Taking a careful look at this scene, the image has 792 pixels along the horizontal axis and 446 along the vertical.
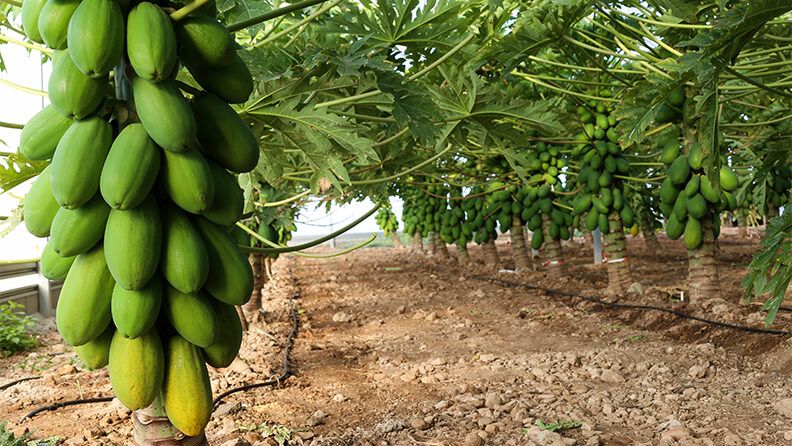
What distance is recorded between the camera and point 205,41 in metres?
1.17

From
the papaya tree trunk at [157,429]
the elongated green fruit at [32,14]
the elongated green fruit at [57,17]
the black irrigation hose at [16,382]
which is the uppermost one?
the elongated green fruit at [32,14]

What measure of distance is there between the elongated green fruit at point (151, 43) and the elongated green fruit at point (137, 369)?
44cm

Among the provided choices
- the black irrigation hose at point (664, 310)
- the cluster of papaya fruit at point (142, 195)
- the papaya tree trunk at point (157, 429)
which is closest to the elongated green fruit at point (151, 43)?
the cluster of papaya fruit at point (142, 195)

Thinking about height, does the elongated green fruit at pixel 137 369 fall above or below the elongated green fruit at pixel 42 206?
below

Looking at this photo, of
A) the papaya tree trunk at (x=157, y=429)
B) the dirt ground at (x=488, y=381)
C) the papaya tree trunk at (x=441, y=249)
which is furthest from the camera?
the papaya tree trunk at (x=441, y=249)

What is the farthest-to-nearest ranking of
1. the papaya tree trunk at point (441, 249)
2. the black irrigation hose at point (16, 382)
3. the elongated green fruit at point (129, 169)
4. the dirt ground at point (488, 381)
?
the papaya tree trunk at point (441, 249) < the black irrigation hose at point (16, 382) < the dirt ground at point (488, 381) < the elongated green fruit at point (129, 169)

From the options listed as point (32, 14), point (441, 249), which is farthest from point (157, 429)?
point (441, 249)

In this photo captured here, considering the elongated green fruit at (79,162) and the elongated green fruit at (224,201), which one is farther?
the elongated green fruit at (224,201)

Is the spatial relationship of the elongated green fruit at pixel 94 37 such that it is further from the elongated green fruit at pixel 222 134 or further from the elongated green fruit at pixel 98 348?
the elongated green fruit at pixel 98 348

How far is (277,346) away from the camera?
187 inches

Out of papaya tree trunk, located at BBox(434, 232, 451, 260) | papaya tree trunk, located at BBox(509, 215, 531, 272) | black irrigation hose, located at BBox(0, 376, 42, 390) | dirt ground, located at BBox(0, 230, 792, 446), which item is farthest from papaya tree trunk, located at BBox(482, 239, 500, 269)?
black irrigation hose, located at BBox(0, 376, 42, 390)

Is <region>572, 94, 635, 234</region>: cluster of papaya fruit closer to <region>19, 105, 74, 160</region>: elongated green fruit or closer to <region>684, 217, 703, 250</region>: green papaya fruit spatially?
<region>684, 217, 703, 250</region>: green papaya fruit

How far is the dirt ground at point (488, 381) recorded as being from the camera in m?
2.62

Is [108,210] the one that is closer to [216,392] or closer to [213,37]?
[213,37]
